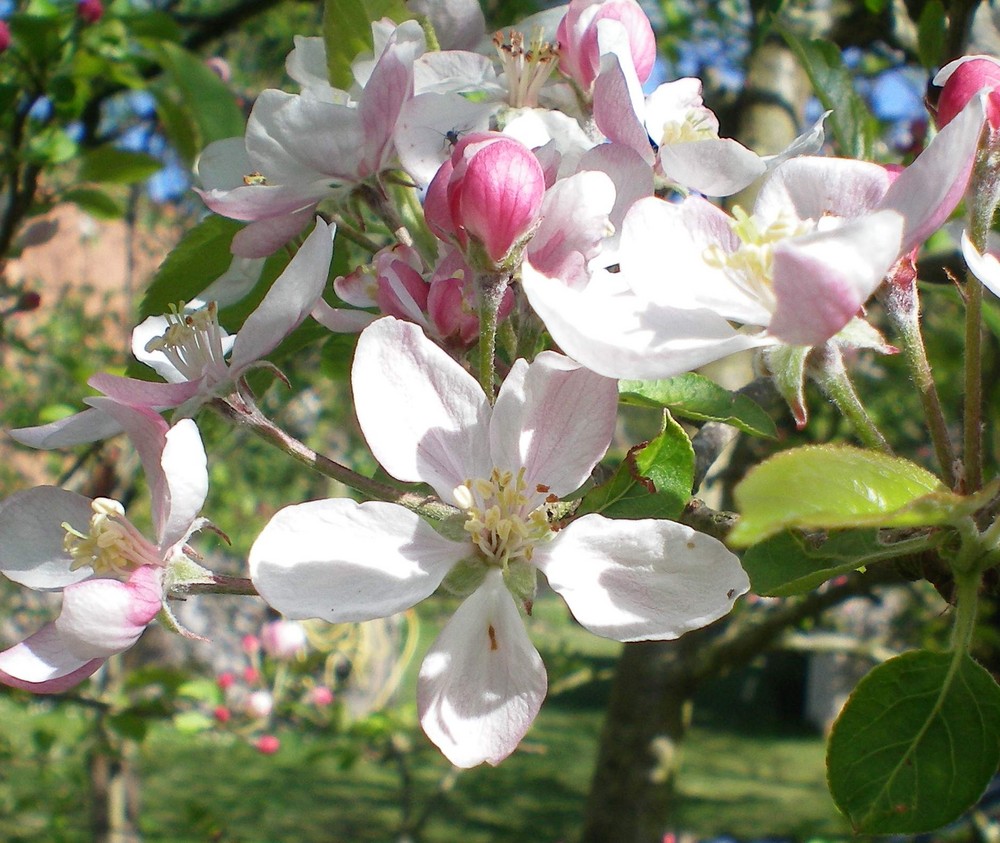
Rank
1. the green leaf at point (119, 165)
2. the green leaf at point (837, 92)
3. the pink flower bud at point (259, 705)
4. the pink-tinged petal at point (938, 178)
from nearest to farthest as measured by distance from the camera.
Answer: the pink-tinged petal at point (938, 178) < the green leaf at point (837, 92) < the green leaf at point (119, 165) < the pink flower bud at point (259, 705)

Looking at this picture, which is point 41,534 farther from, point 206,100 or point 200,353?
point 206,100

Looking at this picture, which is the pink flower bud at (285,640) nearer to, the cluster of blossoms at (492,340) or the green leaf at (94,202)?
the green leaf at (94,202)

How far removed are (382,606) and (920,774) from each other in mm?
370

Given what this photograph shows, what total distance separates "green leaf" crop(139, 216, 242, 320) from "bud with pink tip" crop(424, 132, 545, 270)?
37 centimetres

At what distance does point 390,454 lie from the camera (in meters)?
0.65

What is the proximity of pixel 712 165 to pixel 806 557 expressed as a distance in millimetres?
294

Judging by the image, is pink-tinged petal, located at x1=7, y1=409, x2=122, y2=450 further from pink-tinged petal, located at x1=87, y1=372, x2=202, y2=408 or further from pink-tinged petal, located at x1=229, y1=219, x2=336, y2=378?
pink-tinged petal, located at x1=229, y1=219, x2=336, y2=378

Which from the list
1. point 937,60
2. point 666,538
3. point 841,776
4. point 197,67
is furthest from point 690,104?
point 197,67

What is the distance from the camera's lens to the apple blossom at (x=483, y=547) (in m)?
0.60

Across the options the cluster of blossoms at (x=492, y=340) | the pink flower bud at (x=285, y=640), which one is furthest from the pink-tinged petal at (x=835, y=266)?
the pink flower bud at (x=285, y=640)

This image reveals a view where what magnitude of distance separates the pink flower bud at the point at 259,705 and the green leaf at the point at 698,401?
109 inches

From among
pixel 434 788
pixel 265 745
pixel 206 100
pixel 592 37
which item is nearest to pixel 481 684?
pixel 592 37

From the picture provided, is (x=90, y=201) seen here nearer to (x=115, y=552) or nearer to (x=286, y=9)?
(x=115, y=552)

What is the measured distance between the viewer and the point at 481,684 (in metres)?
0.64
